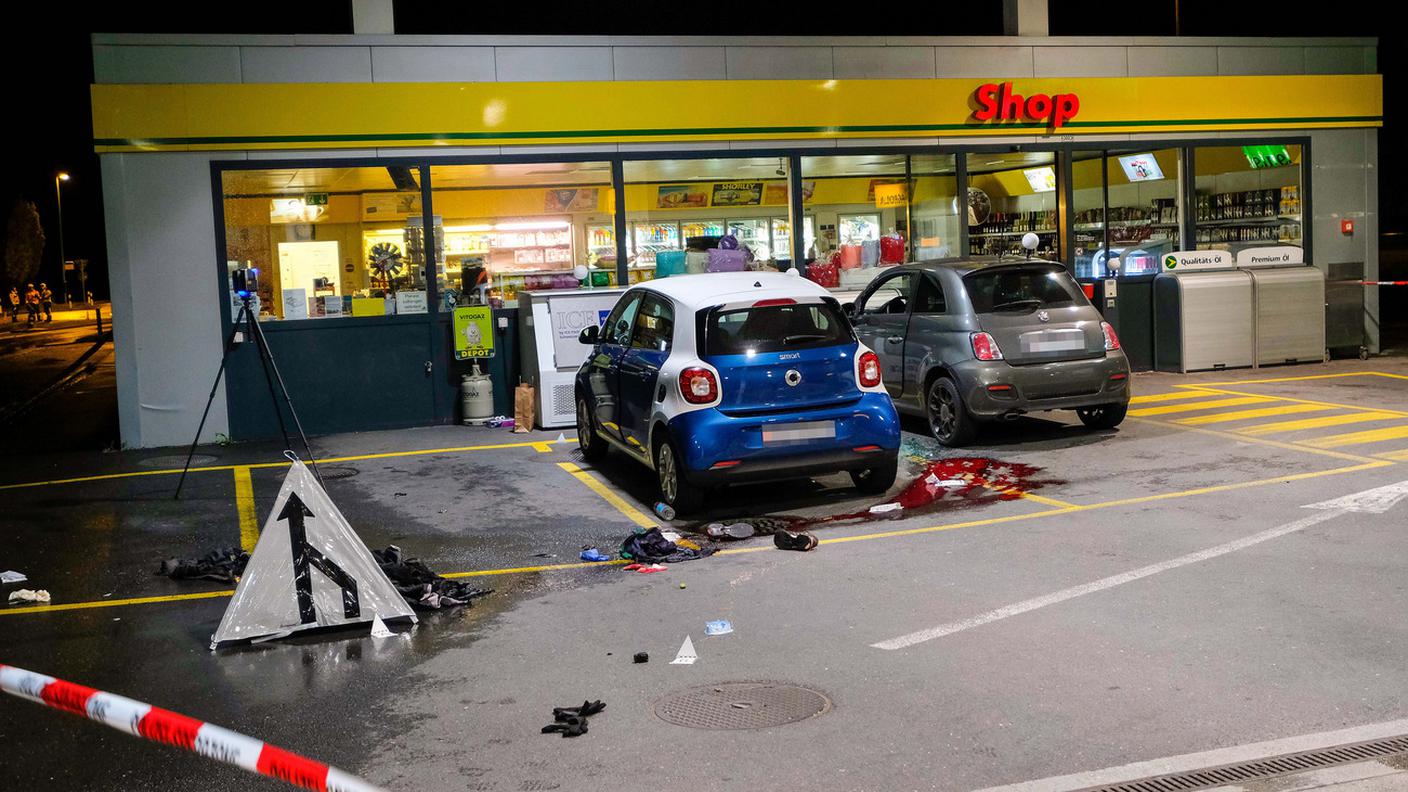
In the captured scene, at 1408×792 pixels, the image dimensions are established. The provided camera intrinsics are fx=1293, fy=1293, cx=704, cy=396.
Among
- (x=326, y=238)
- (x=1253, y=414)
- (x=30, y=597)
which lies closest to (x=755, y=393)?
(x=30, y=597)

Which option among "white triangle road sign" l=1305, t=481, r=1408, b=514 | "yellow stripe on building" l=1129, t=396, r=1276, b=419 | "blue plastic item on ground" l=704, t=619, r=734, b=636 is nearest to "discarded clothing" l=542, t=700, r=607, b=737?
"blue plastic item on ground" l=704, t=619, r=734, b=636

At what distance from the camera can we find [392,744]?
5008 millimetres

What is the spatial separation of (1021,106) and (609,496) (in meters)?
9.44

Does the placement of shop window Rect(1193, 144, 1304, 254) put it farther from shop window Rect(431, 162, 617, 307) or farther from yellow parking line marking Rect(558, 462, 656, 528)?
yellow parking line marking Rect(558, 462, 656, 528)

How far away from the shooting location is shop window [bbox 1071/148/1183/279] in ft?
59.2

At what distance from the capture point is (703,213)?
1630 centimetres

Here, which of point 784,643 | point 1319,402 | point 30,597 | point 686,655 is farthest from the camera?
point 1319,402

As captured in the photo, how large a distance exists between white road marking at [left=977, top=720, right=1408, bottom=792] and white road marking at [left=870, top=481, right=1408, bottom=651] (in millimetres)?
1609

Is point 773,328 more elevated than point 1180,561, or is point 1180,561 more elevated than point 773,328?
point 773,328

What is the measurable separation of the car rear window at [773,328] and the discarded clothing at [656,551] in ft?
5.13

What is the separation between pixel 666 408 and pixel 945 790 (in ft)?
16.6

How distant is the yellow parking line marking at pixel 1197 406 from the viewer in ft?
43.5

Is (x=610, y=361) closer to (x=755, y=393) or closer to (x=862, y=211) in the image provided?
(x=755, y=393)

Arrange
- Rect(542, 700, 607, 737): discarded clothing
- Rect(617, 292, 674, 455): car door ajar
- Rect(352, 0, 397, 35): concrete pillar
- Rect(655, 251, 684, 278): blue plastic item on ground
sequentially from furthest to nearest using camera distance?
1. Rect(655, 251, 684, 278): blue plastic item on ground
2. Rect(352, 0, 397, 35): concrete pillar
3. Rect(617, 292, 674, 455): car door ajar
4. Rect(542, 700, 607, 737): discarded clothing
